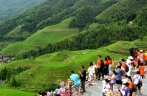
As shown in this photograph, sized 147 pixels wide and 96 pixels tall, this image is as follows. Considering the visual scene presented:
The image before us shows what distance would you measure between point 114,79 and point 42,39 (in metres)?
160

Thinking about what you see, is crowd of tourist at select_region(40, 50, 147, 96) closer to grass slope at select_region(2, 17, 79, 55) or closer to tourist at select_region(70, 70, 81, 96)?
tourist at select_region(70, 70, 81, 96)

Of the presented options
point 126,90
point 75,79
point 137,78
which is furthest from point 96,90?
point 126,90

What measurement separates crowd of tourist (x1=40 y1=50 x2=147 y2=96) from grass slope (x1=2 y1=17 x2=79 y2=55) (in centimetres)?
13810

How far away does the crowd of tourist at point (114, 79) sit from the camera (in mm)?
18109

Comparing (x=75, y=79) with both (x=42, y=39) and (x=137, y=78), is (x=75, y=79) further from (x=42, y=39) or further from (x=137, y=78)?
(x=42, y=39)

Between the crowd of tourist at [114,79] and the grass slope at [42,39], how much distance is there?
13810 centimetres

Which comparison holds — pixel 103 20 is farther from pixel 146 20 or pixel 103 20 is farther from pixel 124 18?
pixel 146 20

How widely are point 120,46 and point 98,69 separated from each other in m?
59.3

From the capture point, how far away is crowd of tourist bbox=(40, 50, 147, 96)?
18.1 m

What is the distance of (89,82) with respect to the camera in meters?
25.3

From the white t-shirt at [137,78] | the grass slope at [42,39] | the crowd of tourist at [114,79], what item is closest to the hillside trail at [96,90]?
the crowd of tourist at [114,79]

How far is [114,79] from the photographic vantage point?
2128 cm

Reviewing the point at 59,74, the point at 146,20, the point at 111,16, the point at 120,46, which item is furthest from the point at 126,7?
the point at 59,74

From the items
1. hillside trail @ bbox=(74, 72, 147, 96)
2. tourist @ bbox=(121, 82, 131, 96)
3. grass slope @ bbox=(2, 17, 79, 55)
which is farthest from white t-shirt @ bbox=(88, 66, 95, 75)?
grass slope @ bbox=(2, 17, 79, 55)
